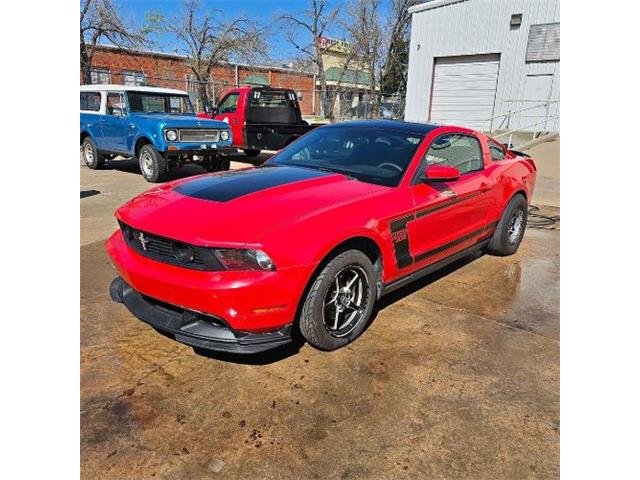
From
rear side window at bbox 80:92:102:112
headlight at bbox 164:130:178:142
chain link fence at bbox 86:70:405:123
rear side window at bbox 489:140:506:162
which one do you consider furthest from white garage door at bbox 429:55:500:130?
rear side window at bbox 489:140:506:162

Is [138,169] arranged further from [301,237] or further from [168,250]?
[301,237]

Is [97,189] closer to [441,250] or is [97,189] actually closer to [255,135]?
[255,135]

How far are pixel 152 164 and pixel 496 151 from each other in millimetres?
6609

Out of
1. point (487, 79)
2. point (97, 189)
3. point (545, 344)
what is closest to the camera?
point (545, 344)

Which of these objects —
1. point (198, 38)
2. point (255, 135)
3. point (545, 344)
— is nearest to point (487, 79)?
point (255, 135)

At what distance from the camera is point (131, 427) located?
2.34m

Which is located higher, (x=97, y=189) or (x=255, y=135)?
(x=255, y=135)

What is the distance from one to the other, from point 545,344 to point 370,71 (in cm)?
3613

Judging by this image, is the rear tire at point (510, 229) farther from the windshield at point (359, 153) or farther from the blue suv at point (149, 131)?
the blue suv at point (149, 131)

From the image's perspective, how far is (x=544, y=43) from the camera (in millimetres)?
15688

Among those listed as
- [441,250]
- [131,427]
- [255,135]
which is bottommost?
[131,427]

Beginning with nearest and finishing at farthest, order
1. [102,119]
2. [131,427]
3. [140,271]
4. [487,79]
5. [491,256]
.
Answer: [131,427]
[140,271]
[491,256]
[102,119]
[487,79]

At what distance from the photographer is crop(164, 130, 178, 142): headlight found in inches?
355

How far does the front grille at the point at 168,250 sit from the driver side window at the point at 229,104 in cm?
960
